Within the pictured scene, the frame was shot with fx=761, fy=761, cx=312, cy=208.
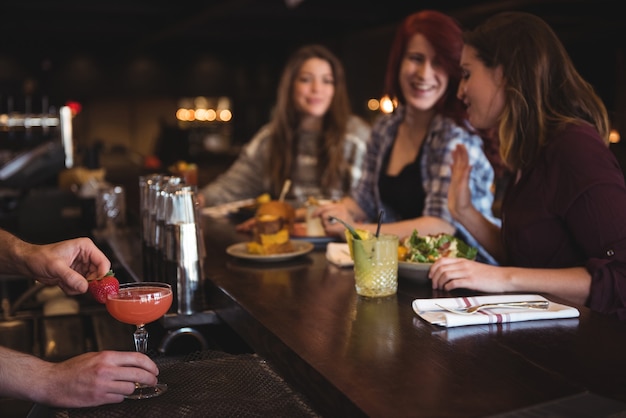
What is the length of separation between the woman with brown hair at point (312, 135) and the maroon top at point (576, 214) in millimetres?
1954

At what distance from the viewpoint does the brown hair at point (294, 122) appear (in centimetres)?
436

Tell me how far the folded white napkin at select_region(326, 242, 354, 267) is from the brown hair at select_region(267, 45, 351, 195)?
1762mm

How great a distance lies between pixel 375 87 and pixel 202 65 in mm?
4010

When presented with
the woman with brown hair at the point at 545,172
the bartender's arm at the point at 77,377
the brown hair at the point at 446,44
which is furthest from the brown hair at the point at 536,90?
the bartender's arm at the point at 77,377

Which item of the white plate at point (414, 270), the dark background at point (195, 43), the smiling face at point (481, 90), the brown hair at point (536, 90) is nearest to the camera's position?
the white plate at point (414, 270)

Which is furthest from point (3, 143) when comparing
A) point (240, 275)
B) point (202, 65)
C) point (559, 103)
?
point (202, 65)

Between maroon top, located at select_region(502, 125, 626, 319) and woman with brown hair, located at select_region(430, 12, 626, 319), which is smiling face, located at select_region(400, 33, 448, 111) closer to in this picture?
woman with brown hair, located at select_region(430, 12, 626, 319)

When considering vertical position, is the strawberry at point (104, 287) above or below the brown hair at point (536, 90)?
below

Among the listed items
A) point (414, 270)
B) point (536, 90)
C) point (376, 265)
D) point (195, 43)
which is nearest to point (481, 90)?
point (536, 90)

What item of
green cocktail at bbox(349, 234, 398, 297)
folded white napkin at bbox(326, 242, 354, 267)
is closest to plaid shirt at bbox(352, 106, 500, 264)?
folded white napkin at bbox(326, 242, 354, 267)

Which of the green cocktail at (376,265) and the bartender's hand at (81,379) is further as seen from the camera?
the green cocktail at (376,265)

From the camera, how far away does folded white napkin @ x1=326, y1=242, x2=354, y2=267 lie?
2.45 meters

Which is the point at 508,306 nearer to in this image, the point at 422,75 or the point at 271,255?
the point at 271,255

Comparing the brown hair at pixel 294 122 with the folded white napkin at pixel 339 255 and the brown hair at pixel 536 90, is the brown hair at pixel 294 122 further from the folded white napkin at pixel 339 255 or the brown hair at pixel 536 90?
the brown hair at pixel 536 90
